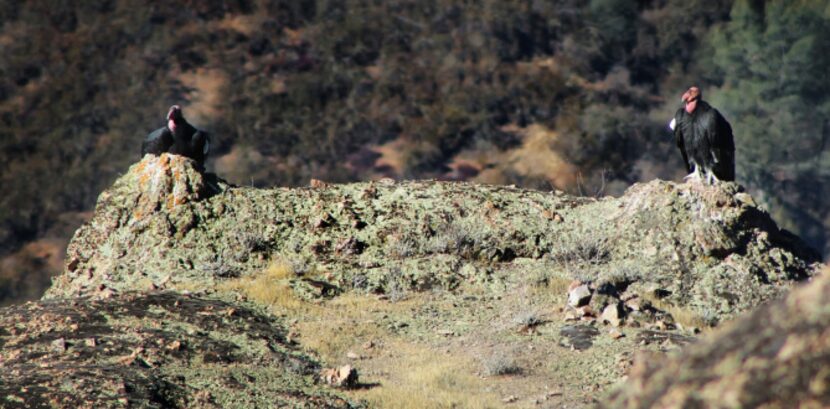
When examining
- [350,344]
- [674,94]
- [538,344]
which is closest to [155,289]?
[350,344]

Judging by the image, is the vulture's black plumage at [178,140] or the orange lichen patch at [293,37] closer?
the vulture's black plumage at [178,140]

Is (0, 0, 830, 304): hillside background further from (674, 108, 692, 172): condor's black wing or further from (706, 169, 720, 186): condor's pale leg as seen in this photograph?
(706, 169, 720, 186): condor's pale leg

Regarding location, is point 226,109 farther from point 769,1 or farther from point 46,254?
point 769,1

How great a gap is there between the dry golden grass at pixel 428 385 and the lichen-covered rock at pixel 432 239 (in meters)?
2.21

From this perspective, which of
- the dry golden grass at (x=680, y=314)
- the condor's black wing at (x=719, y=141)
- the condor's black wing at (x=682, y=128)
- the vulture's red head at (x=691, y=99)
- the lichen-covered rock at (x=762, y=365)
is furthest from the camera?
the condor's black wing at (x=682, y=128)

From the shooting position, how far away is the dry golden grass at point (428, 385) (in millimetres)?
8031

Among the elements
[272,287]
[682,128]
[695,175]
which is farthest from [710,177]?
[272,287]

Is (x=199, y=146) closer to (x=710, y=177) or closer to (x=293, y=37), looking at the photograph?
(x=710, y=177)

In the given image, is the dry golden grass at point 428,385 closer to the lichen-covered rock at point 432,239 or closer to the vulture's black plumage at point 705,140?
the lichen-covered rock at point 432,239

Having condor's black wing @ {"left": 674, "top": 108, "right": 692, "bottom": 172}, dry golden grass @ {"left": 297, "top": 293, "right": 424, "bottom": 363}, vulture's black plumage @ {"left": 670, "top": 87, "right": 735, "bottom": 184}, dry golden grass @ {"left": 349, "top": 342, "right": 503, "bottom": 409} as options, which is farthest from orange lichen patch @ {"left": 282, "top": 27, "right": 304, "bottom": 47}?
dry golden grass @ {"left": 349, "top": 342, "right": 503, "bottom": 409}

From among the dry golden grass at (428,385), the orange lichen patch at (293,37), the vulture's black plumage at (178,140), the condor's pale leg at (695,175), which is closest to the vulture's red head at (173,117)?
the vulture's black plumage at (178,140)

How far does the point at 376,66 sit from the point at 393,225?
37.0m

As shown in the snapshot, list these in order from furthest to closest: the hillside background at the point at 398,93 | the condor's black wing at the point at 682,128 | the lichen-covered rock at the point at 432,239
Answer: the hillside background at the point at 398,93 → the condor's black wing at the point at 682,128 → the lichen-covered rock at the point at 432,239

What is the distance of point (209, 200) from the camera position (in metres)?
12.9
